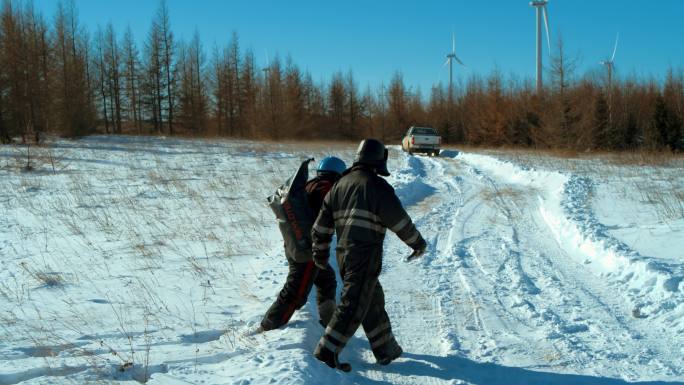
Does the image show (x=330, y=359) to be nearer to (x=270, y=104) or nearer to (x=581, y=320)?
(x=581, y=320)

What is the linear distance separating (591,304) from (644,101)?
47.7 meters

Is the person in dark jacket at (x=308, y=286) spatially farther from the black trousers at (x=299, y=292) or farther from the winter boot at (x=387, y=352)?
the winter boot at (x=387, y=352)

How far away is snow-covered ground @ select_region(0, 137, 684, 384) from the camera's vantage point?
3986 millimetres

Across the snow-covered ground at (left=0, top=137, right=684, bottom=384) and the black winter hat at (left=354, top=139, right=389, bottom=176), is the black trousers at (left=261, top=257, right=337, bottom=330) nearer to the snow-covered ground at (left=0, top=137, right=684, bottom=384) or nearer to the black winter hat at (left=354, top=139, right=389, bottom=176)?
the snow-covered ground at (left=0, top=137, right=684, bottom=384)

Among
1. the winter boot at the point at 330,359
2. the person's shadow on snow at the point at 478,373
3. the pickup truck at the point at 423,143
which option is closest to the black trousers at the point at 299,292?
the winter boot at the point at 330,359

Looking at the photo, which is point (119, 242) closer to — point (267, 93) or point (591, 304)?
point (591, 304)

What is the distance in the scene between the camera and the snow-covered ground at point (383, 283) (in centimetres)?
399

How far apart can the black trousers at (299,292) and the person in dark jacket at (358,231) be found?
2.19ft

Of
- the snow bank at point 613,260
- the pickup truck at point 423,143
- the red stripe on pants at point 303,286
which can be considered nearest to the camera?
the red stripe on pants at point 303,286

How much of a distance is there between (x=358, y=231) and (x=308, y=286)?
1090mm

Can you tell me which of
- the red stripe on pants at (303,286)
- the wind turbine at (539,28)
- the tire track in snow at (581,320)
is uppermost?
the wind turbine at (539,28)

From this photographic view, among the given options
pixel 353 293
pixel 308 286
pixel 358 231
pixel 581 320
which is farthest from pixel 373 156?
pixel 581 320

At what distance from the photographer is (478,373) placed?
12.9ft

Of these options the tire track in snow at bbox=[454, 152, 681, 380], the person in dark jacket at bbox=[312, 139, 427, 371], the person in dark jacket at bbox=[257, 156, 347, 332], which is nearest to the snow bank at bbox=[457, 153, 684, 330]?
the tire track in snow at bbox=[454, 152, 681, 380]
